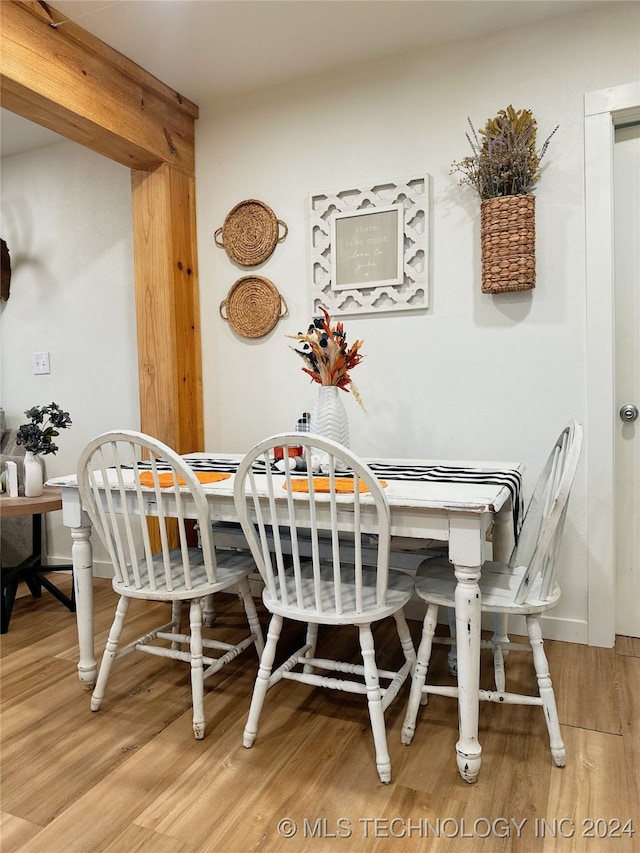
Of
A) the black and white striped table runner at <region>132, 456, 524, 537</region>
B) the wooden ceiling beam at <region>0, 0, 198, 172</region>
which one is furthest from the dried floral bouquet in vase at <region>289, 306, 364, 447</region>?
the wooden ceiling beam at <region>0, 0, 198, 172</region>

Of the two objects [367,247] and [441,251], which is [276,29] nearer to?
[367,247]

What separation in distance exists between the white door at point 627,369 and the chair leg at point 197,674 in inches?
64.9

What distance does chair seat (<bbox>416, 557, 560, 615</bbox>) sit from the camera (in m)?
1.54

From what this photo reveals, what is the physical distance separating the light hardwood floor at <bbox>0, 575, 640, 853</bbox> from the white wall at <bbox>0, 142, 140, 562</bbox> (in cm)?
149

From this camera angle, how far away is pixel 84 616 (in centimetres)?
195

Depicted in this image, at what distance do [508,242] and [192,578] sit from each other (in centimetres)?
165

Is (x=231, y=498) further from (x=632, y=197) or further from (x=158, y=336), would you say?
(x=632, y=197)

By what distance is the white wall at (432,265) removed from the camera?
222 cm

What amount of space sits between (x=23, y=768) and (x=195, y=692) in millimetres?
480

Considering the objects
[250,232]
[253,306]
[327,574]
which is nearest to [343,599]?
[327,574]

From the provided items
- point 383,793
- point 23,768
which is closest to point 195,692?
point 23,768

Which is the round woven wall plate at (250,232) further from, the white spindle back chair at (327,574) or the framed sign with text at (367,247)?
the white spindle back chair at (327,574)

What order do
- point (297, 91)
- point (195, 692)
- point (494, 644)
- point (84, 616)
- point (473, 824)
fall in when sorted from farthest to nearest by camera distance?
point (297, 91)
point (84, 616)
point (494, 644)
point (195, 692)
point (473, 824)

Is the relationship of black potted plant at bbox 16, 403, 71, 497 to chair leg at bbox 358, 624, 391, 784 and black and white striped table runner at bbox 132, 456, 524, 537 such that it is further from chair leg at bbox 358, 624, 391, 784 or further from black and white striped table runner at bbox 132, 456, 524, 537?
chair leg at bbox 358, 624, 391, 784
